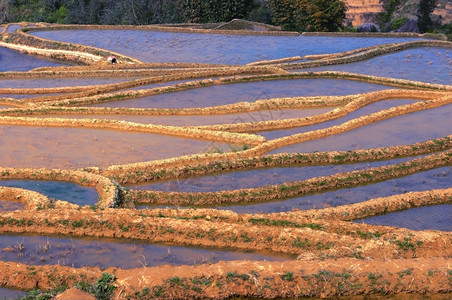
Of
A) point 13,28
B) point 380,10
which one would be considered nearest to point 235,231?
point 13,28

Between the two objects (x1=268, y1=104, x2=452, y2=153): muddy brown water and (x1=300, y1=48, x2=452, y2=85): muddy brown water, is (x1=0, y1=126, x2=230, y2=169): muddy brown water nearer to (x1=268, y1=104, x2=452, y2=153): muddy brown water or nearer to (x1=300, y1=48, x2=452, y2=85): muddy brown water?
(x1=268, y1=104, x2=452, y2=153): muddy brown water

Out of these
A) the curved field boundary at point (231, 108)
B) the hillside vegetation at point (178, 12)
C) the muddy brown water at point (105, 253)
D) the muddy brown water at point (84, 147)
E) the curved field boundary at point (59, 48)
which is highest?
the hillside vegetation at point (178, 12)

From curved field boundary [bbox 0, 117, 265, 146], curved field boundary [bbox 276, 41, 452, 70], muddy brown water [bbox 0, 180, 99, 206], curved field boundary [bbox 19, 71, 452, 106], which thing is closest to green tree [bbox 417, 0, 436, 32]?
curved field boundary [bbox 276, 41, 452, 70]

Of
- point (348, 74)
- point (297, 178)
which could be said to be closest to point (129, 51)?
point (348, 74)

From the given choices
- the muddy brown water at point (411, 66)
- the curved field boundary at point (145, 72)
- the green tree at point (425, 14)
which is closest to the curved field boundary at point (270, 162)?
the muddy brown water at point (411, 66)

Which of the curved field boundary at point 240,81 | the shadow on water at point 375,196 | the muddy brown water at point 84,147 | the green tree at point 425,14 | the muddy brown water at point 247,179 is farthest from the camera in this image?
the green tree at point 425,14

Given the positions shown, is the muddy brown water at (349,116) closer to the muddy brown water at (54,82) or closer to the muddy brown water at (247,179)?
the muddy brown water at (247,179)

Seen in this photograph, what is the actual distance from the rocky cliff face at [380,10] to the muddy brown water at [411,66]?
1414 centimetres

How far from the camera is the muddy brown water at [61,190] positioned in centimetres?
1345

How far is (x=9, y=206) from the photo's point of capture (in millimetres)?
13070

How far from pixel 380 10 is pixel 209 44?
65.1 ft

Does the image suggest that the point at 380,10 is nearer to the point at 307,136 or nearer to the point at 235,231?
the point at 307,136

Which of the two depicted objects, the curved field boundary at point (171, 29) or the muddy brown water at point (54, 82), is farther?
the curved field boundary at point (171, 29)

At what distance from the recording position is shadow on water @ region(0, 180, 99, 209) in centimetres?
1345
